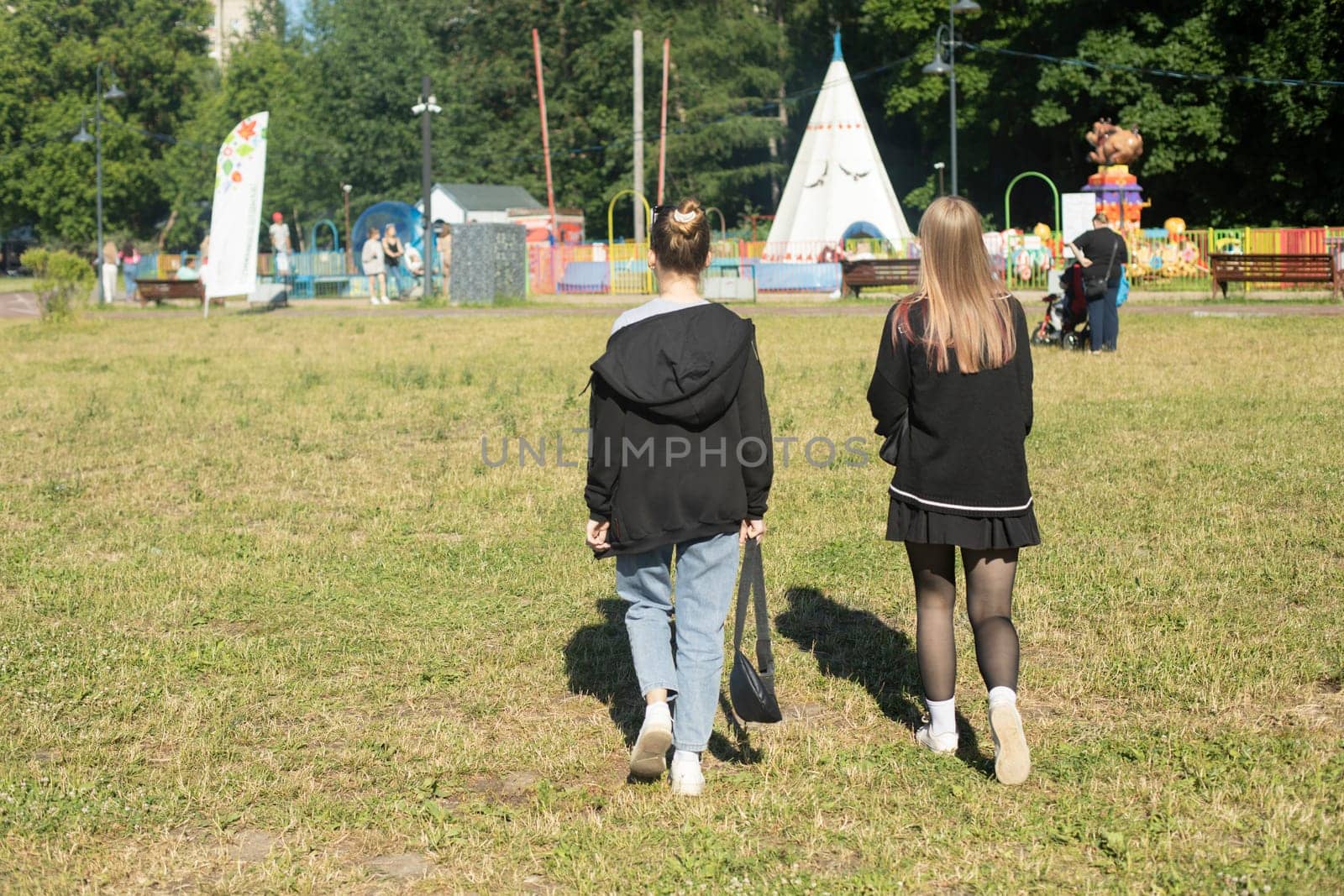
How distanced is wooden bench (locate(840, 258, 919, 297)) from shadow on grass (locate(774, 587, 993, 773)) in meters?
25.3

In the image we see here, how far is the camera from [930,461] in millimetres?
4480

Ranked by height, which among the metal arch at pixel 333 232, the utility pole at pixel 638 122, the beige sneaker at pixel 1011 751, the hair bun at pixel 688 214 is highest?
the utility pole at pixel 638 122

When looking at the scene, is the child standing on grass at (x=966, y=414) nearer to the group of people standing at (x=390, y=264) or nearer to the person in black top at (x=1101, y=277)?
the person in black top at (x=1101, y=277)

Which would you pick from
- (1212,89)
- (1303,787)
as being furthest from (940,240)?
(1212,89)

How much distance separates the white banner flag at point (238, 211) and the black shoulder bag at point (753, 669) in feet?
84.0

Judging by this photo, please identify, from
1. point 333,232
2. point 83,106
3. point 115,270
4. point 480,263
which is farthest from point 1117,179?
point 83,106

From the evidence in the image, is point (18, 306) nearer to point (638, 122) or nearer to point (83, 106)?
point (638, 122)

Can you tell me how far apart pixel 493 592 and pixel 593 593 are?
48cm

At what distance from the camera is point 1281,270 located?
2516 centimetres

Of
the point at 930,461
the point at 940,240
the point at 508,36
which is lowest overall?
the point at 930,461

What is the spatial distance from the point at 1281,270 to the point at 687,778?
77.9 feet

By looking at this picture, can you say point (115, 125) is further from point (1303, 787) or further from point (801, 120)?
point (1303, 787)

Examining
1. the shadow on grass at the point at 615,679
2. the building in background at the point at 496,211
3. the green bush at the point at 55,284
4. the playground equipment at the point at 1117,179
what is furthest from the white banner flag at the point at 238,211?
the shadow on grass at the point at 615,679

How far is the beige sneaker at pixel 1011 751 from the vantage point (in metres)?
4.26
